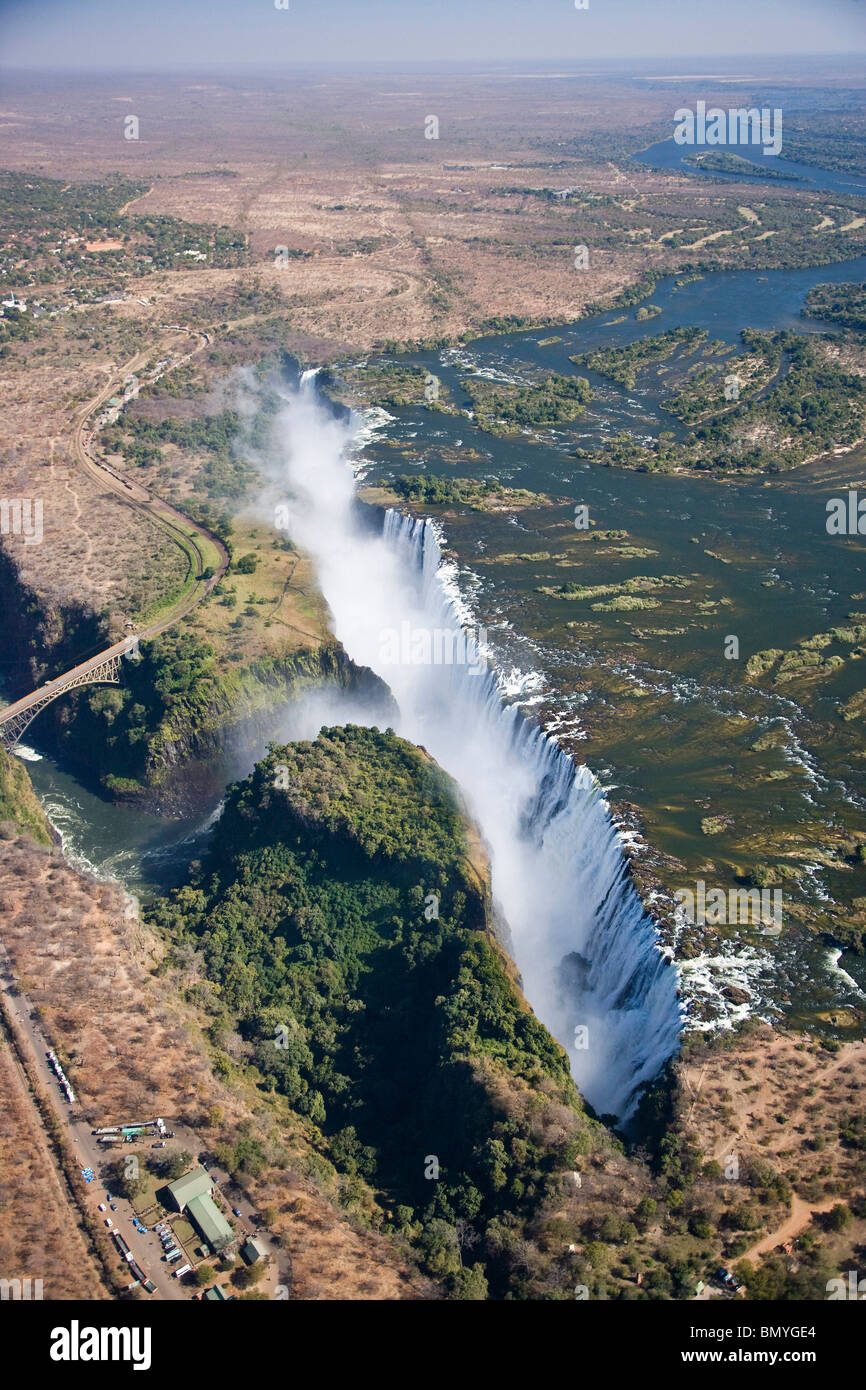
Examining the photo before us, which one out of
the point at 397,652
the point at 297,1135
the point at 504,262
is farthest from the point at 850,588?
the point at 504,262

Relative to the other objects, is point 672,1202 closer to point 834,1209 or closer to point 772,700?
point 834,1209

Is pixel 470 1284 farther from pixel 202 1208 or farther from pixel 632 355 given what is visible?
pixel 632 355

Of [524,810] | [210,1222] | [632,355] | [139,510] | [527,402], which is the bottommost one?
[210,1222]

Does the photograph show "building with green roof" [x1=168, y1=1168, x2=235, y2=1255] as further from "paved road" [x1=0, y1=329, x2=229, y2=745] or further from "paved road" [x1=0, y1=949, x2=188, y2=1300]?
"paved road" [x1=0, y1=329, x2=229, y2=745]

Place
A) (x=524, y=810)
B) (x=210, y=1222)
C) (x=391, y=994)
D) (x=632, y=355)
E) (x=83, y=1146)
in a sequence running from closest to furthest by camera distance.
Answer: (x=210, y=1222) < (x=83, y=1146) < (x=391, y=994) < (x=524, y=810) < (x=632, y=355)

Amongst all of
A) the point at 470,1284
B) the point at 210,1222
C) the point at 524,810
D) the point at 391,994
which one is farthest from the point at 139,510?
the point at 470,1284

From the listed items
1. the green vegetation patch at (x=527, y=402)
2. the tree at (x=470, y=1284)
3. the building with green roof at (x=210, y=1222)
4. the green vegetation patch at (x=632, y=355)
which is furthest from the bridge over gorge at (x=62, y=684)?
the green vegetation patch at (x=632, y=355)
